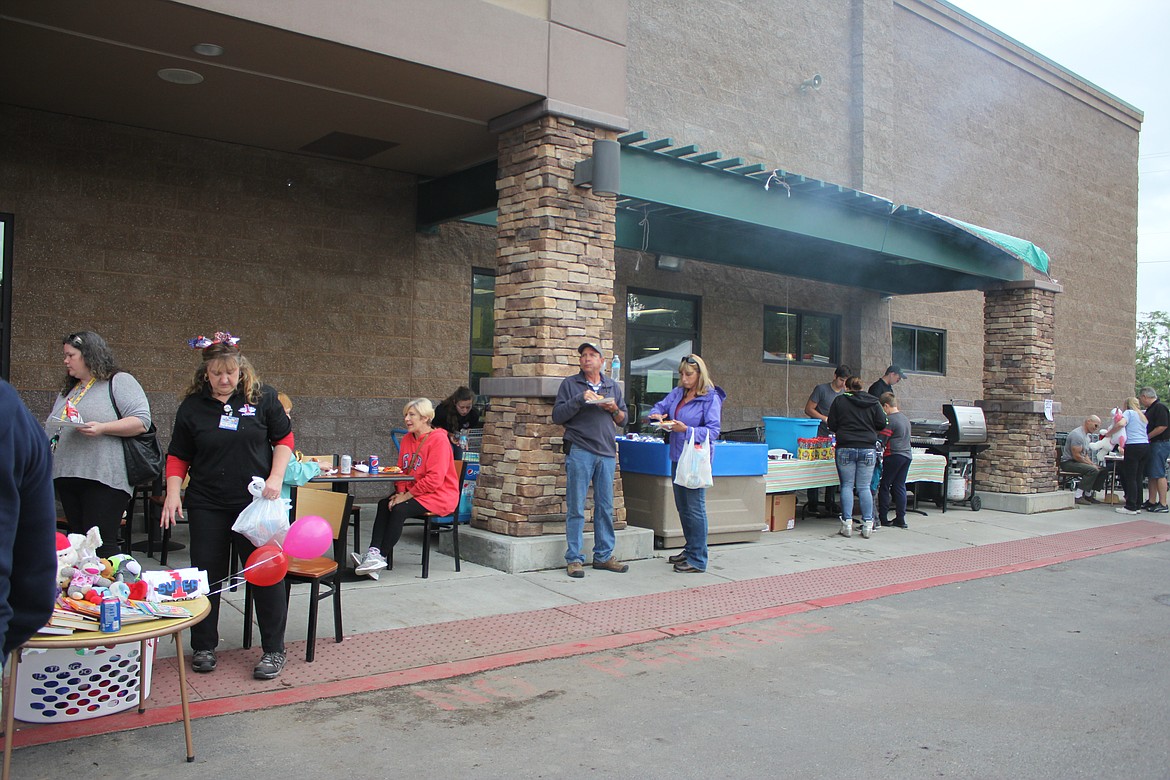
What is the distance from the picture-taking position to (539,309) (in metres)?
7.94

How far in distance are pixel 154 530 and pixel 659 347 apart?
765 centimetres

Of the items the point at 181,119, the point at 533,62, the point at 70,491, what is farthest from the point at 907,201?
the point at 70,491

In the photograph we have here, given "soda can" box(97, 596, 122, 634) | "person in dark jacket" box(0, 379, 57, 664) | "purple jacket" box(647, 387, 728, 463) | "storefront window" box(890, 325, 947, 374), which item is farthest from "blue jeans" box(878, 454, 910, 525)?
"person in dark jacket" box(0, 379, 57, 664)

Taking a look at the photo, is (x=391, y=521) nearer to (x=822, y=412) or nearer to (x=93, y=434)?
(x=93, y=434)

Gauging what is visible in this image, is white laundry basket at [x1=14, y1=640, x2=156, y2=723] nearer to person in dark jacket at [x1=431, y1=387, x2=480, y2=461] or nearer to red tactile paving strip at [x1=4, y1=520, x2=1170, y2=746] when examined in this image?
red tactile paving strip at [x1=4, y1=520, x2=1170, y2=746]

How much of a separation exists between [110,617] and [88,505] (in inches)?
97.4

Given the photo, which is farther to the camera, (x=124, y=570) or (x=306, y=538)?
(x=306, y=538)

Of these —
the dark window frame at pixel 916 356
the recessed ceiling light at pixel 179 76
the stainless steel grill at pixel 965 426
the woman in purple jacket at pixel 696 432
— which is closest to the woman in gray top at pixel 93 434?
the recessed ceiling light at pixel 179 76

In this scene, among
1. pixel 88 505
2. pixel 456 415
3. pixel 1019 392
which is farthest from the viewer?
pixel 1019 392

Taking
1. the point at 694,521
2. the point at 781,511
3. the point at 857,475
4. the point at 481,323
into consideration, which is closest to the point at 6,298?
the point at 481,323

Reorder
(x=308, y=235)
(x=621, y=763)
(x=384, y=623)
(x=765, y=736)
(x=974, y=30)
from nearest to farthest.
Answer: (x=621, y=763), (x=765, y=736), (x=384, y=623), (x=308, y=235), (x=974, y=30)

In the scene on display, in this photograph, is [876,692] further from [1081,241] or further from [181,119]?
[1081,241]

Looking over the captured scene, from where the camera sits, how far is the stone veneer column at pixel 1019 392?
13.7 m

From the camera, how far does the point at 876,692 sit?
5121 millimetres
